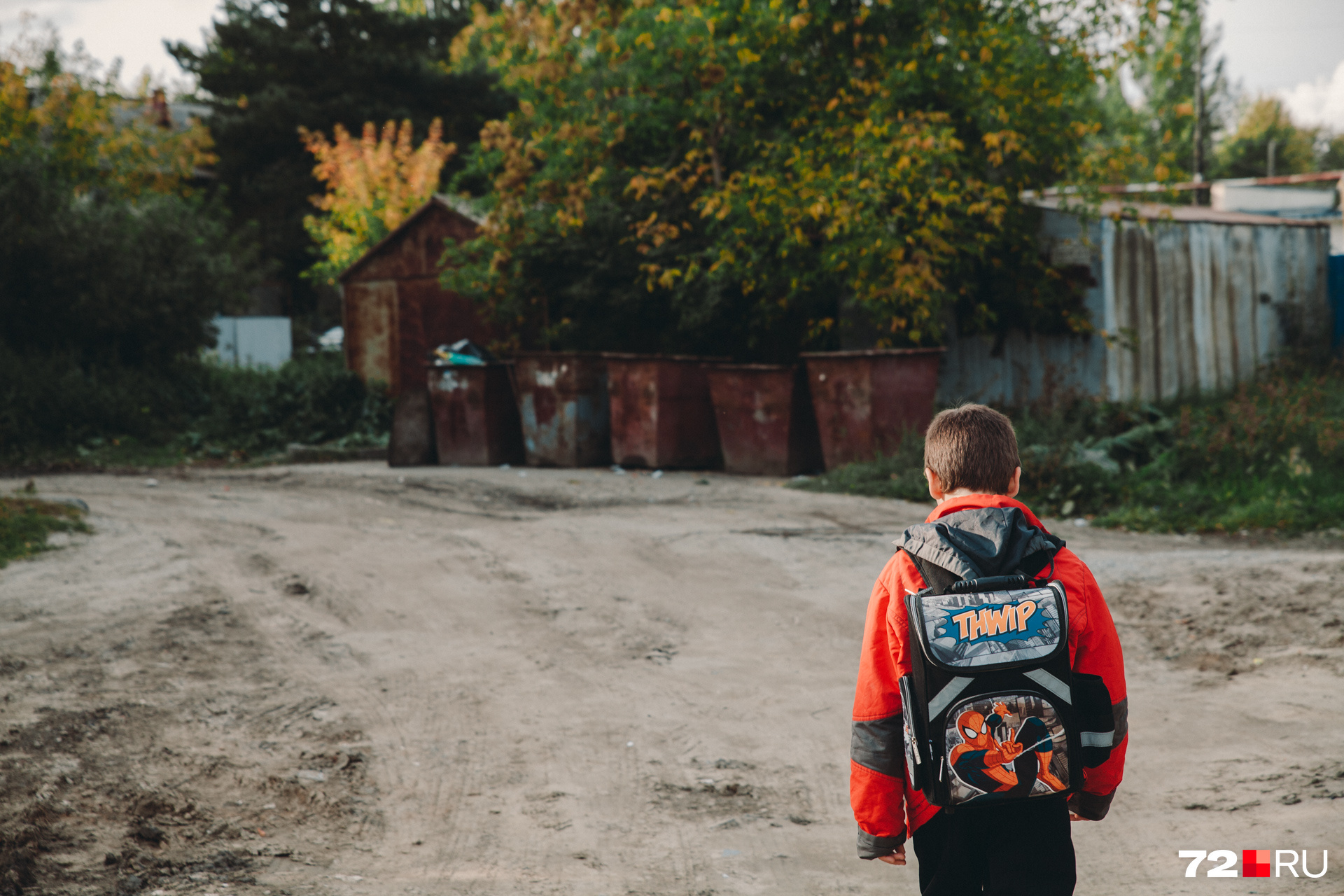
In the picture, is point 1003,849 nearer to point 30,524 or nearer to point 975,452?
point 975,452

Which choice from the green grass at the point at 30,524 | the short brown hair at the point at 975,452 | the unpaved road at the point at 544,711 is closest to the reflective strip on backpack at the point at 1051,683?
the short brown hair at the point at 975,452

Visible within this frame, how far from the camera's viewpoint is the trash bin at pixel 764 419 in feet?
34.8

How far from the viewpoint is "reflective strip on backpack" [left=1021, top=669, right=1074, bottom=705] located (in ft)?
5.92

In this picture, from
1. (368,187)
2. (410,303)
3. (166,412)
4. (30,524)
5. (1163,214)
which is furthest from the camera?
(368,187)

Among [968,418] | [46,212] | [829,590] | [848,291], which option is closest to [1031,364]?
[848,291]

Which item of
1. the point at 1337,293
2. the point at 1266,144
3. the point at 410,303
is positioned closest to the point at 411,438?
the point at 410,303

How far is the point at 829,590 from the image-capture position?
596 centimetres

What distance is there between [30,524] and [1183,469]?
28.9 feet

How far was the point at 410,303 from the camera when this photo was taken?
16.2m

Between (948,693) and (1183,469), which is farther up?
(948,693)

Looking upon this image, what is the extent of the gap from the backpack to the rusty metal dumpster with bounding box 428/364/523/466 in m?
10.7

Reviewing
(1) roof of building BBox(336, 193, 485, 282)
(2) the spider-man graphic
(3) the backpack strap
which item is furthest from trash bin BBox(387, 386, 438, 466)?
(2) the spider-man graphic

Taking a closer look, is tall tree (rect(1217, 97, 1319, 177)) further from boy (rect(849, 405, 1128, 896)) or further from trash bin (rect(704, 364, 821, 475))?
boy (rect(849, 405, 1128, 896))

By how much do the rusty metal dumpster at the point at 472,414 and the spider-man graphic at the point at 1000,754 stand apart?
10.7 metres
